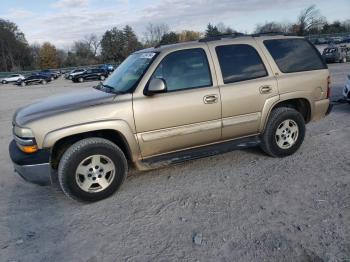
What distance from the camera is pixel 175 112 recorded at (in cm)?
449

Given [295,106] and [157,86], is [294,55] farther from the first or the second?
[157,86]

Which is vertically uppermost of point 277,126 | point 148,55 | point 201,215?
point 148,55

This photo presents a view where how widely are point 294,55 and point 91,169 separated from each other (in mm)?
3533

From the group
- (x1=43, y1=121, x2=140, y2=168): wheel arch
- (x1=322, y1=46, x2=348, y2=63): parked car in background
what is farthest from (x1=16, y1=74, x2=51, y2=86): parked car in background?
(x1=43, y1=121, x2=140, y2=168): wheel arch

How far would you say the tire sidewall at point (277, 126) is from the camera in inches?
206

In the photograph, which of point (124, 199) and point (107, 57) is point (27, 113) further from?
point (107, 57)

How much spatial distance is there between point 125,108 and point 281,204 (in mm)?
2168

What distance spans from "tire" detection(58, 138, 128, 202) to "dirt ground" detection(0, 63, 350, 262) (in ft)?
0.55

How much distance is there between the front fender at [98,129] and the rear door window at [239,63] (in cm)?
155

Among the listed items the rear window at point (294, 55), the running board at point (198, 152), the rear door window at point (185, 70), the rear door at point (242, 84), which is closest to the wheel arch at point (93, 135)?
the running board at point (198, 152)

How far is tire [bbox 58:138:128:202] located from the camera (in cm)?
411

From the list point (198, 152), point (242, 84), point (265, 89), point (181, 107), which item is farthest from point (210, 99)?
point (265, 89)

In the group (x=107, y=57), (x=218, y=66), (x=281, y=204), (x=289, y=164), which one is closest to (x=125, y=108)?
(x=218, y=66)

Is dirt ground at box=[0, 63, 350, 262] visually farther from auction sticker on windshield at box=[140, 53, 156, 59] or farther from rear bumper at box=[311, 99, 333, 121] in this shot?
auction sticker on windshield at box=[140, 53, 156, 59]
